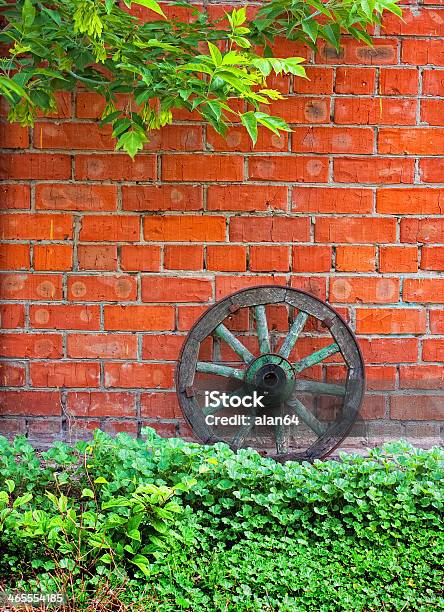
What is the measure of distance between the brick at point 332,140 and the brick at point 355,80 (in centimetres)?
15

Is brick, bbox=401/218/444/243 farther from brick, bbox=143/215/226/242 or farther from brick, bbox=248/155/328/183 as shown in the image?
brick, bbox=143/215/226/242

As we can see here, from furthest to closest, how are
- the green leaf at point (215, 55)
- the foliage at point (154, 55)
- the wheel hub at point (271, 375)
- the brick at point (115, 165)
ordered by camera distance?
the brick at point (115, 165)
the wheel hub at point (271, 375)
the foliage at point (154, 55)
the green leaf at point (215, 55)

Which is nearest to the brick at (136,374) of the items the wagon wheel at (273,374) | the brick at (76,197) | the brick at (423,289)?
the wagon wheel at (273,374)

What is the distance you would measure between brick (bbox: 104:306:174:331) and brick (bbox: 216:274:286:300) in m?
0.21

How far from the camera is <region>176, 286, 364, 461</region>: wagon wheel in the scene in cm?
279

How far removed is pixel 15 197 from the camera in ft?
9.46

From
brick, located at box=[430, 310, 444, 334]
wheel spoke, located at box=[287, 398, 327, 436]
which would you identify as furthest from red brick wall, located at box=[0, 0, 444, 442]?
wheel spoke, located at box=[287, 398, 327, 436]

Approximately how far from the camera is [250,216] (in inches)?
114

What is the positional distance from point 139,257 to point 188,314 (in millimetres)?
295

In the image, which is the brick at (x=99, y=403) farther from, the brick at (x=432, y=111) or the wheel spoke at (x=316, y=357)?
the brick at (x=432, y=111)

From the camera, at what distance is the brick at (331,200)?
9.46 ft

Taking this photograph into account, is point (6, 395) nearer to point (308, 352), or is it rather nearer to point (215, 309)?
point (215, 309)

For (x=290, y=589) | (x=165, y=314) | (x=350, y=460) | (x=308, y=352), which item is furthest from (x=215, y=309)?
(x=290, y=589)

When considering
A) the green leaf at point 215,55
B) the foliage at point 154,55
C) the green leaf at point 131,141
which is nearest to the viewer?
the green leaf at point 215,55
